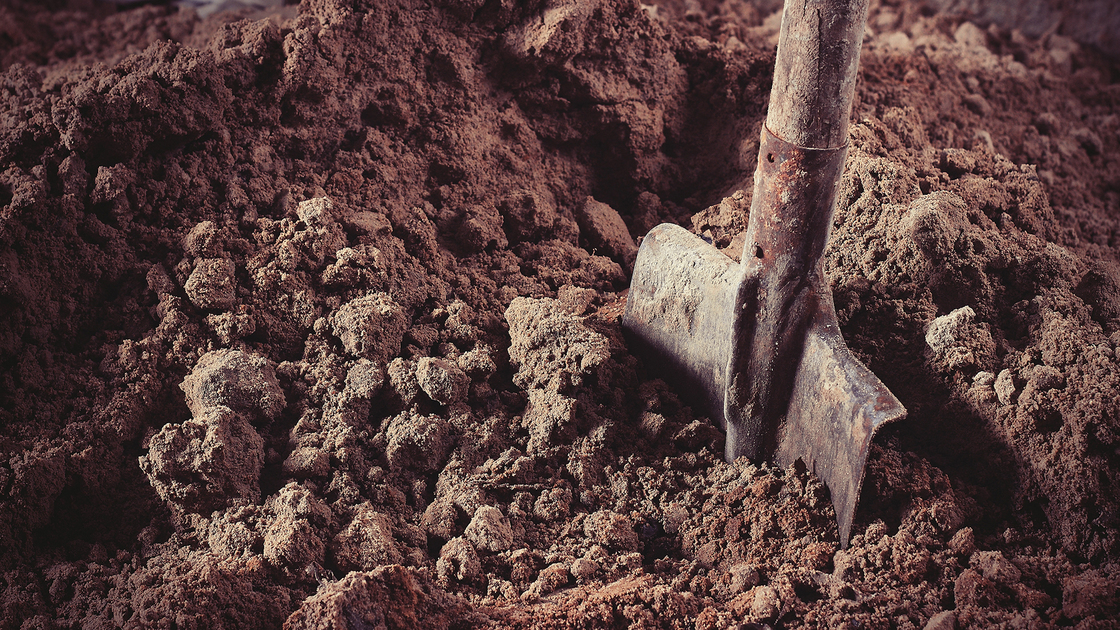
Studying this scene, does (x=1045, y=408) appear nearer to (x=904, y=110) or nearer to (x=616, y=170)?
(x=904, y=110)

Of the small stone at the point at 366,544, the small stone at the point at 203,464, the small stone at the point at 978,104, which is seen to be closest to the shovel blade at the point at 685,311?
the small stone at the point at 366,544

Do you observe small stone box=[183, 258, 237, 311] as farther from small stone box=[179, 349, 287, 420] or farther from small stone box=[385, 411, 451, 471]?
small stone box=[385, 411, 451, 471]

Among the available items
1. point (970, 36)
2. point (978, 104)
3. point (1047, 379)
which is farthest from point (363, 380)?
point (970, 36)

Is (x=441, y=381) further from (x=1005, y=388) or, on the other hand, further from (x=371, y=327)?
(x=1005, y=388)

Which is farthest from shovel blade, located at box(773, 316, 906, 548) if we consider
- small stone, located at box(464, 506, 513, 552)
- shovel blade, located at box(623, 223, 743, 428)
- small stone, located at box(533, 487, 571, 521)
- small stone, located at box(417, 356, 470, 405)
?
small stone, located at box(417, 356, 470, 405)

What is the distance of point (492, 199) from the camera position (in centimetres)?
285

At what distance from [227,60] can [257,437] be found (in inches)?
47.6

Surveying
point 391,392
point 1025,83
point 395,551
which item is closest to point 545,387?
point 391,392

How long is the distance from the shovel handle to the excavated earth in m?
0.64

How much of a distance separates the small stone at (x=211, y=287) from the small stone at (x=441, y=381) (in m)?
0.61

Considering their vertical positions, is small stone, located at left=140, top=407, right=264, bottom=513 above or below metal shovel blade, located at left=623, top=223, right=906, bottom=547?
below

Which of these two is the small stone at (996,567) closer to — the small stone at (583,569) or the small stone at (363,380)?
the small stone at (583,569)

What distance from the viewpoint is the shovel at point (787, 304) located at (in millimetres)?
1920

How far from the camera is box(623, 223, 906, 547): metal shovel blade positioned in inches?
80.4
